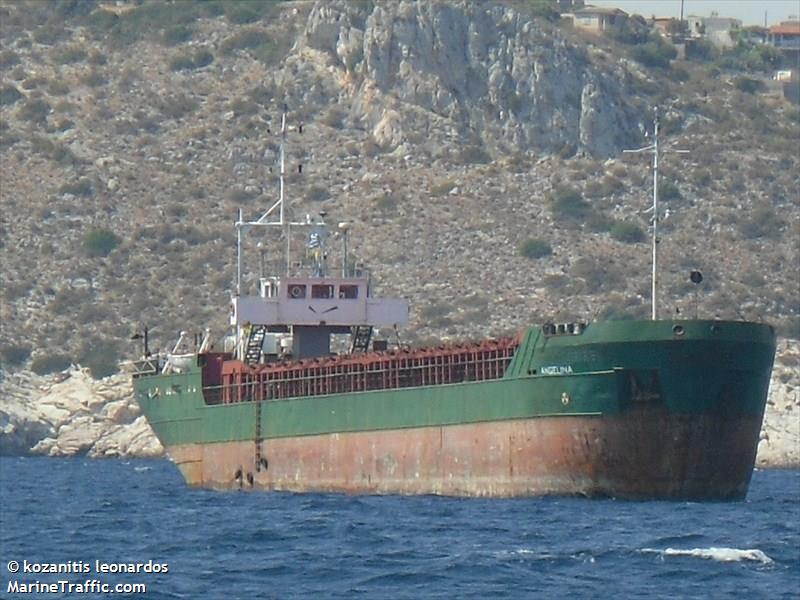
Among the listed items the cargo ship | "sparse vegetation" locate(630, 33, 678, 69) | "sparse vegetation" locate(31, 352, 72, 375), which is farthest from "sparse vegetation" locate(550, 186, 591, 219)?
the cargo ship

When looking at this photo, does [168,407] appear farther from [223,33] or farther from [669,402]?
[223,33]

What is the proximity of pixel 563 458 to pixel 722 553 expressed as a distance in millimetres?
13020

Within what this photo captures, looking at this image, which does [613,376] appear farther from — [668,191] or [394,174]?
[668,191]

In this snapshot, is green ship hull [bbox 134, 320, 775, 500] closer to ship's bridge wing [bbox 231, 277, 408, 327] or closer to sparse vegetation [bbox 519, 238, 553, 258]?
ship's bridge wing [bbox 231, 277, 408, 327]

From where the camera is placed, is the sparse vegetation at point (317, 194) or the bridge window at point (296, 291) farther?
the sparse vegetation at point (317, 194)

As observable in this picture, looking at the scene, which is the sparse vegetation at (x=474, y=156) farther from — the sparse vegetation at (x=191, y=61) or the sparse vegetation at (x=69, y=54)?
the sparse vegetation at (x=69, y=54)

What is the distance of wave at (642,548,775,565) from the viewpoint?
3906cm

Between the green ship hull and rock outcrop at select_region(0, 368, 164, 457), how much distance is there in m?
32.8

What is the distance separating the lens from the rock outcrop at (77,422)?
294ft

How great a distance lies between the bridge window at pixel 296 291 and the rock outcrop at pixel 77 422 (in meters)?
25.8

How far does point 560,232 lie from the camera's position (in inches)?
4692

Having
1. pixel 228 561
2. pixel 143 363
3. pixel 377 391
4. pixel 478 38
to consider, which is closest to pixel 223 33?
pixel 478 38

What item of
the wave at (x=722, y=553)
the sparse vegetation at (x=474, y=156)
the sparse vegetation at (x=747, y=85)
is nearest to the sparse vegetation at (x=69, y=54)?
the sparse vegetation at (x=474, y=156)

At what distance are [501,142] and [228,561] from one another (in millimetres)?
87616
